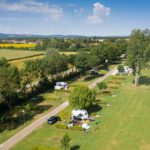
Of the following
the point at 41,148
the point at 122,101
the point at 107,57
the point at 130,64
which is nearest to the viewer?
the point at 41,148

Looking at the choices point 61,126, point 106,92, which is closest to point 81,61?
point 106,92

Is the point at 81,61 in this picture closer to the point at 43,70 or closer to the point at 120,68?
the point at 120,68

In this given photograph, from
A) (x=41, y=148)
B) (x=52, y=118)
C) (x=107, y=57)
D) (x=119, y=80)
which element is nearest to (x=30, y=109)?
(x=52, y=118)

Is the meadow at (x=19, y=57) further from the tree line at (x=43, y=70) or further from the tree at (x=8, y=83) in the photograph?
the tree at (x=8, y=83)

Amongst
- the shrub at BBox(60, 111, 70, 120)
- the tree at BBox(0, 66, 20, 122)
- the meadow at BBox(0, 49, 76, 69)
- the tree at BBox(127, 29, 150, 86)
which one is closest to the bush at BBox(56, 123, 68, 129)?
the shrub at BBox(60, 111, 70, 120)

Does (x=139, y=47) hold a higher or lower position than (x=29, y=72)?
higher

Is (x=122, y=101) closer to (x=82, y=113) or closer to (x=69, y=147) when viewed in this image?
(x=82, y=113)

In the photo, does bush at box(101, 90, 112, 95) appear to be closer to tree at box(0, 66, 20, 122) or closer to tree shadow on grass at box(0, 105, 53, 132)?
tree shadow on grass at box(0, 105, 53, 132)

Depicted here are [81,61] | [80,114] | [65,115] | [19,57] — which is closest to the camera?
[80,114]

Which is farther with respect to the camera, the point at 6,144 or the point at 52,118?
the point at 52,118
